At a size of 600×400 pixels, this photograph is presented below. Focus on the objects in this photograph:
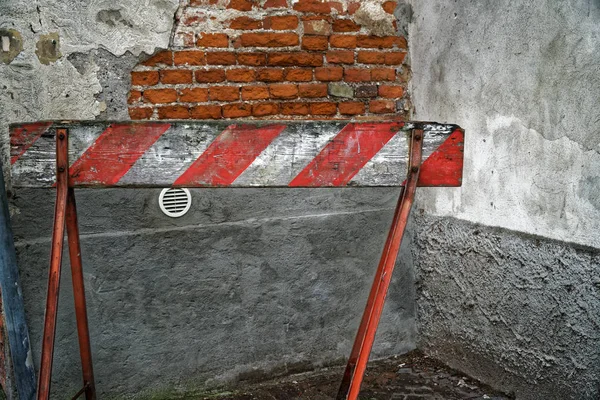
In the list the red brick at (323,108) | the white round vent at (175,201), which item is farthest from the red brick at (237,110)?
the white round vent at (175,201)

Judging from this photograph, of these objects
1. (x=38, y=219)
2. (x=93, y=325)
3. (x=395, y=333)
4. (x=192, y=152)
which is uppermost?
(x=192, y=152)

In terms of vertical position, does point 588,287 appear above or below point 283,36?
below

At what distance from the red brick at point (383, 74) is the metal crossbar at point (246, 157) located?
4.59ft

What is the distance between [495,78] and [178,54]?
159 centimetres

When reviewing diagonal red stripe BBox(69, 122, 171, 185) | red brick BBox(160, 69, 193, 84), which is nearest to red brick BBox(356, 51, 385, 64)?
red brick BBox(160, 69, 193, 84)

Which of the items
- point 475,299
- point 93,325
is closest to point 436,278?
point 475,299

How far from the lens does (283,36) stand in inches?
133

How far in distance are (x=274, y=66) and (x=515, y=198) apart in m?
1.43

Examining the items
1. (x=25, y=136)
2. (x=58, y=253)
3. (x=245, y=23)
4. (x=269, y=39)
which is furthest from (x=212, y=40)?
(x=58, y=253)

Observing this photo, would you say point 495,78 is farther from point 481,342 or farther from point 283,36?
point 481,342

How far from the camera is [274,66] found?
11.1 ft

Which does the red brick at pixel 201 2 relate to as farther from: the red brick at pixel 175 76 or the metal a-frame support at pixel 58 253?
the metal a-frame support at pixel 58 253

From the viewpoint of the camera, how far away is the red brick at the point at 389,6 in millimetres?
3543

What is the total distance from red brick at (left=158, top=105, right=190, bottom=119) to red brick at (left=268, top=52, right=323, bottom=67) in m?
0.53
